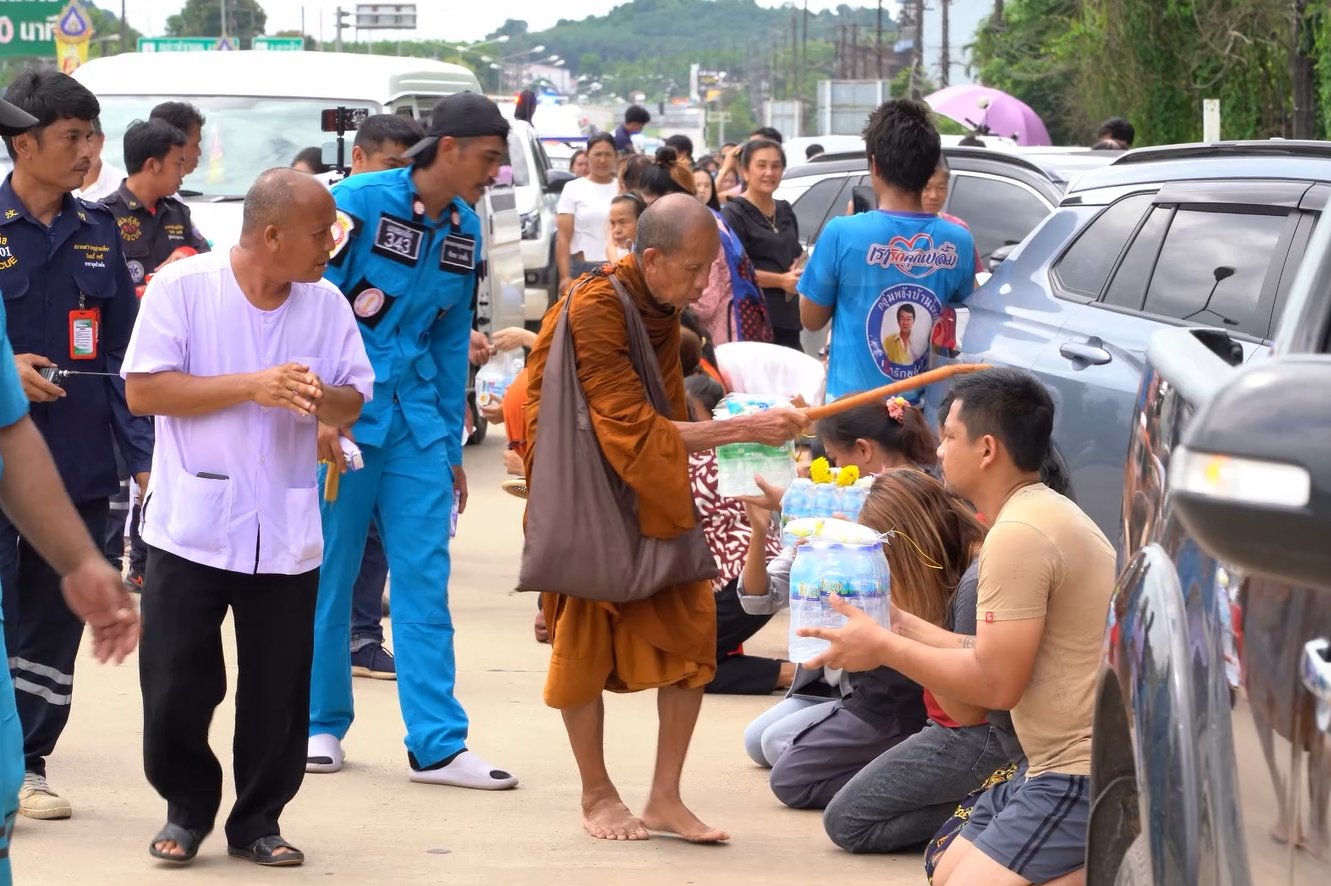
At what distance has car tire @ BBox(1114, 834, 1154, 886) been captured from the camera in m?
2.58

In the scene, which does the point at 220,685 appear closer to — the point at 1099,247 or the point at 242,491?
the point at 242,491

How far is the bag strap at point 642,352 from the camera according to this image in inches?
208

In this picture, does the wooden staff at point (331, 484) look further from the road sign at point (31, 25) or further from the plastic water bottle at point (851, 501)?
the road sign at point (31, 25)

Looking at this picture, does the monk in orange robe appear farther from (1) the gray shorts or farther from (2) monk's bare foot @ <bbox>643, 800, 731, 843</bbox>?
(1) the gray shorts

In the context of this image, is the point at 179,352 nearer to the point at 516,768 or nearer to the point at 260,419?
the point at 260,419

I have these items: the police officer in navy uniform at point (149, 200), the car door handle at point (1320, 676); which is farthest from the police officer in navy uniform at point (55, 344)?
the car door handle at point (1320, 676)

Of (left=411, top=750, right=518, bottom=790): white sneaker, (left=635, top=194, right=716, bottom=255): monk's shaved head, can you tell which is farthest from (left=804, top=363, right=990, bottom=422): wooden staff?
(left=411, top=750, right=518, bottom=790): white sneaker

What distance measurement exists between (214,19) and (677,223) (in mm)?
82916

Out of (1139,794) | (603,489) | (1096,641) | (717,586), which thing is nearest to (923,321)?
(717,586)

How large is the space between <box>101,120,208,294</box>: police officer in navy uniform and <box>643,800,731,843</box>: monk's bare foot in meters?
3.80

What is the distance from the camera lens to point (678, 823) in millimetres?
5445

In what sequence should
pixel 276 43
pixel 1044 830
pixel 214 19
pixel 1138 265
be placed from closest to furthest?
pixel 1044 830
pixel 1138 265
pixel 276 43
pixel 214 19

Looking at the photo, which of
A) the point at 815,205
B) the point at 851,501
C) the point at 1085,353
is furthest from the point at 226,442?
the point at 815,205

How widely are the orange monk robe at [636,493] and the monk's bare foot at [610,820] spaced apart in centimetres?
32
